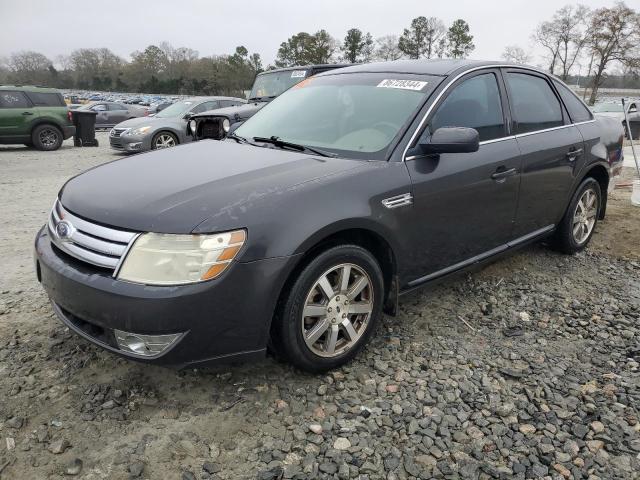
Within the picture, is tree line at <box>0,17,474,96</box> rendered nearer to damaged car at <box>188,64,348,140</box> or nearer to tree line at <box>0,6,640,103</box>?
tree line at <box>0,6,640,103</box>

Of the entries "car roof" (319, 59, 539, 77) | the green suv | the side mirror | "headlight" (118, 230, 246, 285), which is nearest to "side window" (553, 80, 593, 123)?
"car roof" (319, 59, 539, 77)

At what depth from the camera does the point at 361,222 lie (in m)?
2.52

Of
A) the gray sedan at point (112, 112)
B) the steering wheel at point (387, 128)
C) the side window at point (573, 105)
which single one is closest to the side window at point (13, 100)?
the gray sedan at point (112, 112)

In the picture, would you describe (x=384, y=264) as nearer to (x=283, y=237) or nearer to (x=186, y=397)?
(x=283, y=237)

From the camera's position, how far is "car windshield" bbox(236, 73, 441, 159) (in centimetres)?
291

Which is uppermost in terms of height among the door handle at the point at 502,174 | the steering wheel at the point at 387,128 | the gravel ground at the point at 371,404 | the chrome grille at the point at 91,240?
the steering wheel at the point at 387,128

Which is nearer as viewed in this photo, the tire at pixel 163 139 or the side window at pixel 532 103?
the side window at pixel 532 103

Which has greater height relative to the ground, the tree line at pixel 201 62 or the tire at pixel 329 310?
the tree line at pixel 201 62

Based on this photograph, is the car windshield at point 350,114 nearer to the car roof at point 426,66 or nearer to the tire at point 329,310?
the car roof at point 426,66

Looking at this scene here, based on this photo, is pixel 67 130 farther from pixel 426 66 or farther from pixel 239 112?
pixel 426 66

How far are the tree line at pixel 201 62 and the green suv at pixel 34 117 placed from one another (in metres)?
48.0

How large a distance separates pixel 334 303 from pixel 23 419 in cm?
157

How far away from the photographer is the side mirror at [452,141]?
8.93 ft

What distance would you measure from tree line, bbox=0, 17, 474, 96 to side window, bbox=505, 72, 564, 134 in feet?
187
